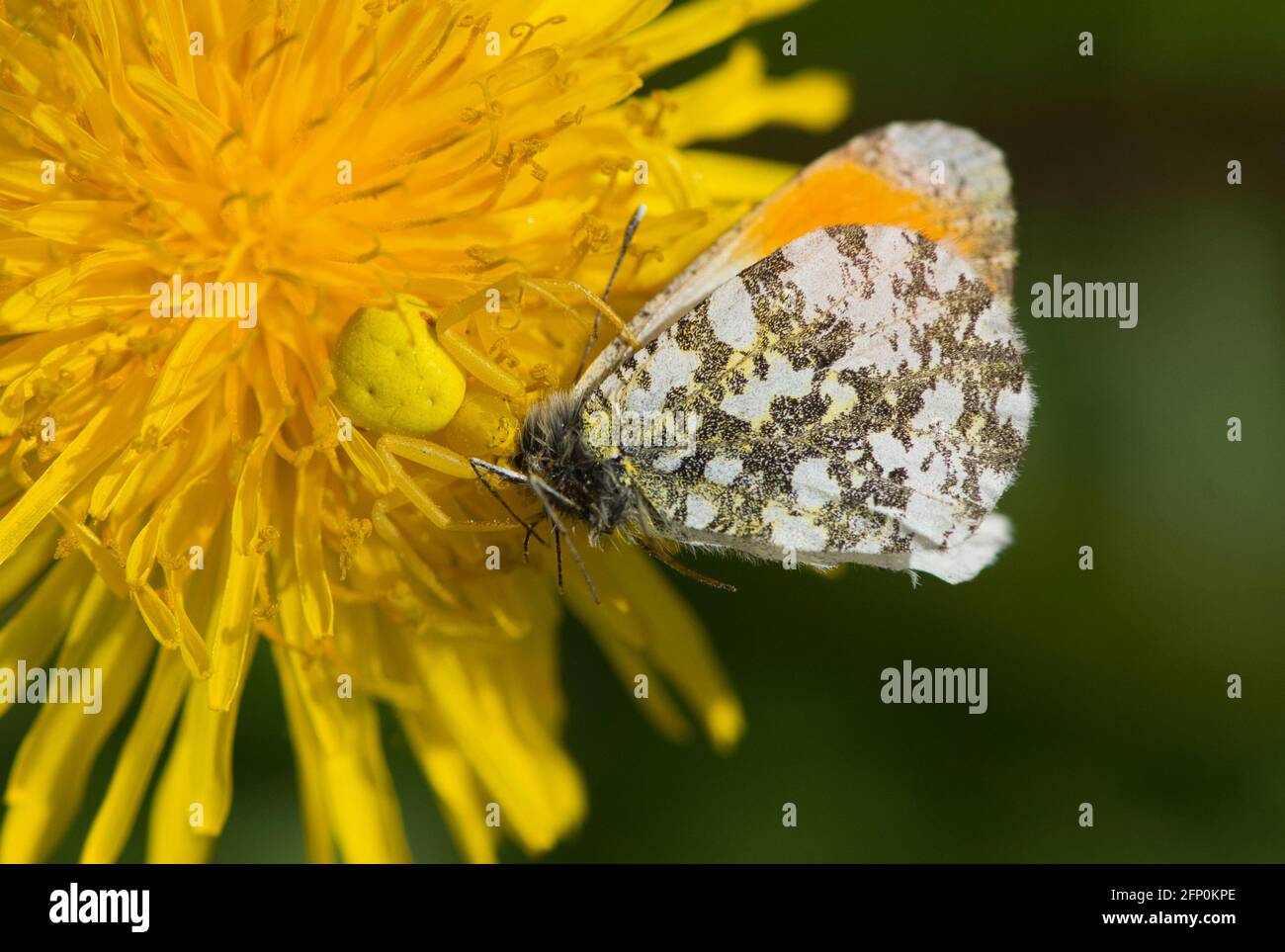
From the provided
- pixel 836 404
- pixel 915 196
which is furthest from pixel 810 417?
pixel 915 196

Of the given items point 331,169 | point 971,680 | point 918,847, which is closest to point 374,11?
point 331,169

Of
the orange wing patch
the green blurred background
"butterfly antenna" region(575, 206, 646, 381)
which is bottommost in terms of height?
the green blurred background

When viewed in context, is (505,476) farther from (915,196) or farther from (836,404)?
(915,196)

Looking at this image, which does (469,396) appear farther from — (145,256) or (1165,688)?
(1165,688)

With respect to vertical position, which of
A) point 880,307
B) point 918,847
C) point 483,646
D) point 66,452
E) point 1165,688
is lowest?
point 918,847

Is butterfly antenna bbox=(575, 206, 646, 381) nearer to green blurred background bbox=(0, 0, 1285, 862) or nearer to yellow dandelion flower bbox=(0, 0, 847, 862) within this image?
yellow dandelion flower bbox=(0, 0, 847, 862)

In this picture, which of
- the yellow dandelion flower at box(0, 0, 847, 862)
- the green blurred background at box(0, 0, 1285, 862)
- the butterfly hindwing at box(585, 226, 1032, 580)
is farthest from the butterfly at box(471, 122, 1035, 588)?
the green blurred background at box(0, 0, 1285, 862)
